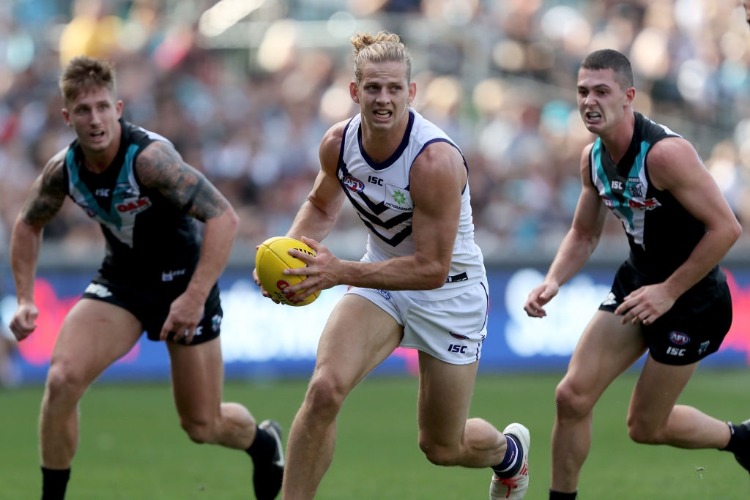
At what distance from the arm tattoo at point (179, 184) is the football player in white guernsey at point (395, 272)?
0.70 metres

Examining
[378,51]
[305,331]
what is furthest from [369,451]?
[378,51]

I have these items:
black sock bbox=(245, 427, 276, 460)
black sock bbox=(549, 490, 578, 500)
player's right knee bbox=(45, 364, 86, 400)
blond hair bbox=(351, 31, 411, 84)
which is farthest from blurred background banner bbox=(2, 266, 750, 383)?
blond hair bbox=(351, 31, 411, 84)

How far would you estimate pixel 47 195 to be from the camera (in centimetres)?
829

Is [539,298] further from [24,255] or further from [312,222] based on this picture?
[24,255]

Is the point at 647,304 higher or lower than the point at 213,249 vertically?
higher

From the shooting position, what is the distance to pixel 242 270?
16094 mm

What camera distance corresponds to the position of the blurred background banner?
51.8 ft

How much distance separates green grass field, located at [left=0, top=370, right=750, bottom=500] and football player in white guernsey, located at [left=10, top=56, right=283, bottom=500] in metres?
1.18

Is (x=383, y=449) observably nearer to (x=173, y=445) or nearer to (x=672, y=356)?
(x=173, y=445)

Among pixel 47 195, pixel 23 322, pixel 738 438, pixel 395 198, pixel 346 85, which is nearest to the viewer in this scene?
pixel 395 198

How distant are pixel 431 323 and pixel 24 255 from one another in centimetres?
280

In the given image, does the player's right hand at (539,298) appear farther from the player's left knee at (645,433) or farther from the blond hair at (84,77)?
the blond hair at (84,77)

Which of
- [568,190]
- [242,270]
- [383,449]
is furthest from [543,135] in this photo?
[383,449]

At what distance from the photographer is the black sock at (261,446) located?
8984 millimetres
